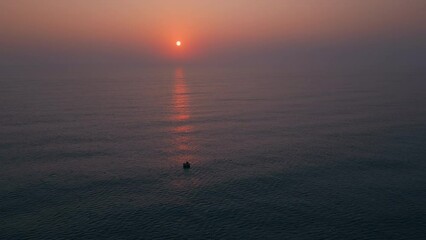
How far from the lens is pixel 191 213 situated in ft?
236

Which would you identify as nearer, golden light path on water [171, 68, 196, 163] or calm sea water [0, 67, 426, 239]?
calm sea water [0, 67, 426, 239]

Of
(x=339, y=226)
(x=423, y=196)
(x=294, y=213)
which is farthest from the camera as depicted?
(x=423, y=196)

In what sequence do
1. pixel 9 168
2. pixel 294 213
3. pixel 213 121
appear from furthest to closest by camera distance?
1. pixel 213 121
2. pixel 9 168
3. pixel 294 213

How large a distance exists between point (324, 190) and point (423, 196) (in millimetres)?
20669

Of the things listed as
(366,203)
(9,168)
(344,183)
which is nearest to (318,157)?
(344,183)

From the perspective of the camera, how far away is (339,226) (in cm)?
6606

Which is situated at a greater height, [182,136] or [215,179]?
[182,136]

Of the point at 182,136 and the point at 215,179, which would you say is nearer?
the point at 215,179

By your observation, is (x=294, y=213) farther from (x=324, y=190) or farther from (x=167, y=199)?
(x=167, y=199)

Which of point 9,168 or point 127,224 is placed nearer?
point 127,224

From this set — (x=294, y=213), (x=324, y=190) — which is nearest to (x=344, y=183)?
(x=324, y=190)

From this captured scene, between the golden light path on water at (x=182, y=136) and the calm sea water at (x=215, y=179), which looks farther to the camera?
the golden light path on water at (x=182, y=136)

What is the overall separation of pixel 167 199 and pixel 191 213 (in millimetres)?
9294

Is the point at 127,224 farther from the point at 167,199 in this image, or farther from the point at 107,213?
the point at 167,199
